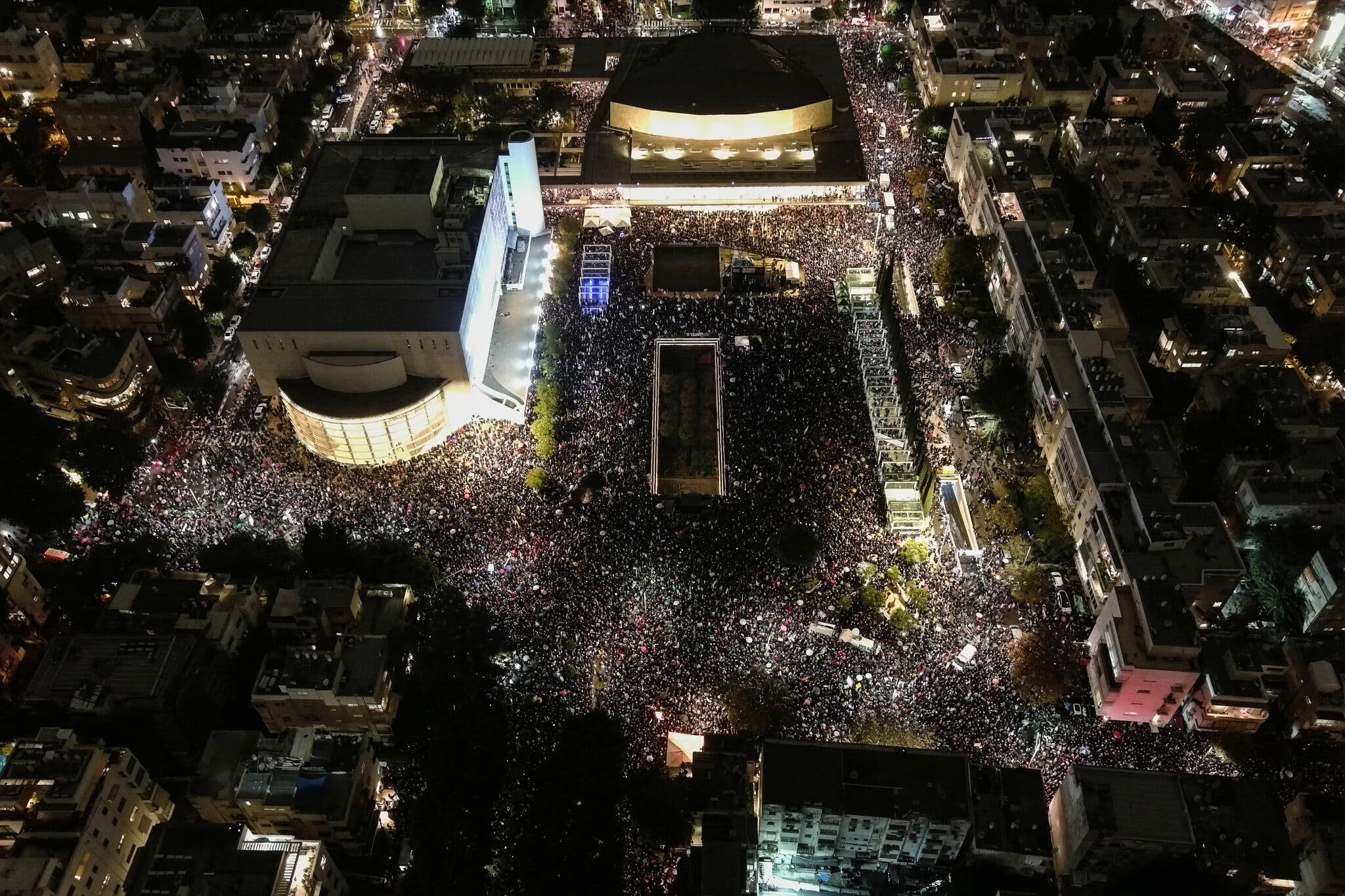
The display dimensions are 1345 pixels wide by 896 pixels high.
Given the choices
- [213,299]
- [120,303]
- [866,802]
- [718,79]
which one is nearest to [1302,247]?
[718,79]

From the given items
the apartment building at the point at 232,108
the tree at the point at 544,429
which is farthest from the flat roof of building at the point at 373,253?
the apartment building at the point at 232,108

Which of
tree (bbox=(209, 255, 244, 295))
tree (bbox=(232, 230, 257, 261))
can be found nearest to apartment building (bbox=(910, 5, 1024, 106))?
tree (bbox=(232, 230, 257, 261))

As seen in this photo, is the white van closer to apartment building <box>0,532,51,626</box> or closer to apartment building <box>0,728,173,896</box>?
apartment building <box>0,728,173,896</box>

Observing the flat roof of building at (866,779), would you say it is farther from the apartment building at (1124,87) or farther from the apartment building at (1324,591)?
the apartment building at (1124,87)

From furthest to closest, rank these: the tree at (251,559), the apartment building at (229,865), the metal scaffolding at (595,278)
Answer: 1. the metal scaffolding at (595,278)
2. the tree at (251,559)
3. the apartment building at (229,865)

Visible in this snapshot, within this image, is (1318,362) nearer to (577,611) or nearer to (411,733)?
(577,611)

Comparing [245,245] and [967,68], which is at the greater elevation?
[967,68]

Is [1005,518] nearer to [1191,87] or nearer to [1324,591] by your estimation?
[1324,591]
